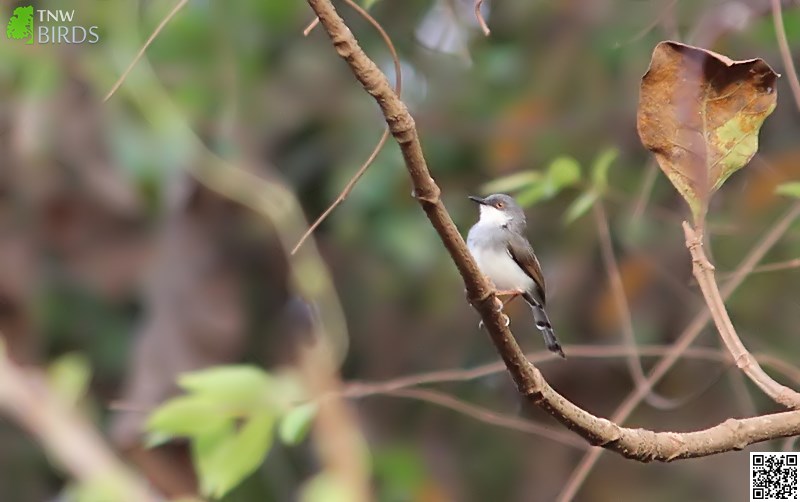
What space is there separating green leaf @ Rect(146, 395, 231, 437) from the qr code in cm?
105

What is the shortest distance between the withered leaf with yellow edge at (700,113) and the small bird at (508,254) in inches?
56.6

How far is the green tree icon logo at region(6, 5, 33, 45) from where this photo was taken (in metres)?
3.71

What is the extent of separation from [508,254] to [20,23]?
180 cm

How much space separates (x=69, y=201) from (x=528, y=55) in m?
1.87

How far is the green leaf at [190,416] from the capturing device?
2.30 m

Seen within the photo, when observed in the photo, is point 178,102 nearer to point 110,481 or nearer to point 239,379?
point 239,379

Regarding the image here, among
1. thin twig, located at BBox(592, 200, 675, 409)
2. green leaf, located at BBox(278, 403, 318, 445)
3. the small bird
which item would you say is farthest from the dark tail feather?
green leaf, located at BBox(278, 403, 318, 445)

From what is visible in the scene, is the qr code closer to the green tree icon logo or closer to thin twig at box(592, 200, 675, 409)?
thin twig at box(592, 200, 675, 409)

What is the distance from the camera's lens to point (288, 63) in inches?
177

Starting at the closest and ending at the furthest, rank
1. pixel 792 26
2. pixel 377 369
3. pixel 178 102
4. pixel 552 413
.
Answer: pixel 552 413 → pixel 792 26 → pixel 178 102 → pixel 377 369

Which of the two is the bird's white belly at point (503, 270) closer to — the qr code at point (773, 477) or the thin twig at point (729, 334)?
the qr code at point (773, 477)

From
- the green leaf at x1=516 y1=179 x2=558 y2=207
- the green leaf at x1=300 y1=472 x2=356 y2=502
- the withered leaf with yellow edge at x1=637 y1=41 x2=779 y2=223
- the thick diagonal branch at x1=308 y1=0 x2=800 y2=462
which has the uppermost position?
the withered leaf with yellow edge at x1=637 y1=41 x2=779 y2=223

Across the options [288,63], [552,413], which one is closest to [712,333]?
[288,63]

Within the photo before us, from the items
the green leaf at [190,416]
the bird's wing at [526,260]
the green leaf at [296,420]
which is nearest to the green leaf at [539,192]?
the bird's wing at [526,260]
